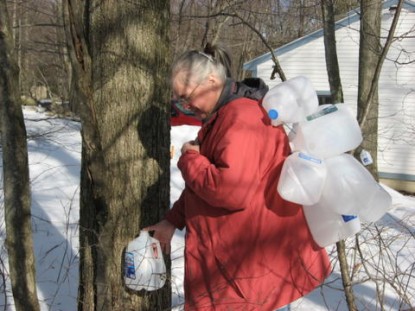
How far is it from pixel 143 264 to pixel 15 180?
832mm

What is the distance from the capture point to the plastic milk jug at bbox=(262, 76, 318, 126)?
1862 millimetres

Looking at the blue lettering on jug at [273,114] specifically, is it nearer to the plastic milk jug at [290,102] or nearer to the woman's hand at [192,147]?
the plastic milk jug at [290,102]

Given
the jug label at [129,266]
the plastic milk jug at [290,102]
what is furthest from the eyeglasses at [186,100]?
the jug label at [129,266]

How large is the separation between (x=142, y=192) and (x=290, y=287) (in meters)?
0.84

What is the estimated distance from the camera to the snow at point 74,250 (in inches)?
111

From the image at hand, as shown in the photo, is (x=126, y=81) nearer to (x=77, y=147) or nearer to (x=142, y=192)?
(x=142, y=192)

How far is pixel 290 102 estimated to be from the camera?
1.92 meters

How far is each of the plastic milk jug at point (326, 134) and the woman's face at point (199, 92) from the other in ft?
1.25

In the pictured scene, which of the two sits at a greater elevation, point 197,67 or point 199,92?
point 197,67

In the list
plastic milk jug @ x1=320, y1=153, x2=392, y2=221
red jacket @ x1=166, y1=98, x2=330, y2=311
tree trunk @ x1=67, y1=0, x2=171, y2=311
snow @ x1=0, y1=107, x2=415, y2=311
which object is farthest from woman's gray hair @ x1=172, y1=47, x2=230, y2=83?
snow @ x1=0, y1=107, x2=415, y2=311

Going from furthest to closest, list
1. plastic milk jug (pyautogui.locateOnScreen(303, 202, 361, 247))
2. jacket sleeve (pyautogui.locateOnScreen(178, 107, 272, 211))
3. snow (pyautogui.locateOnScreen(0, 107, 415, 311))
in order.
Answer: snow (pyautogui.locateOnScreen(0, 107, 415, 311)) → plastic milk jug (pyautogui.locateOnScreen(303, 202, 361, 247)) → jacket sleeve (pyautogui.locateOnScreen(178, 107, 272, 211))

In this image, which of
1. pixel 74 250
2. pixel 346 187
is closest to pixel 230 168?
pixel 346 187

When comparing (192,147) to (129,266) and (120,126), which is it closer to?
(120,126)

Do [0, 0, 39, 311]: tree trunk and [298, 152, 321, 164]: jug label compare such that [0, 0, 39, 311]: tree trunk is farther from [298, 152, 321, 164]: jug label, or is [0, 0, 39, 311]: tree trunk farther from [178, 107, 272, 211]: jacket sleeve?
[298, 152, 321, 164]: jug label
